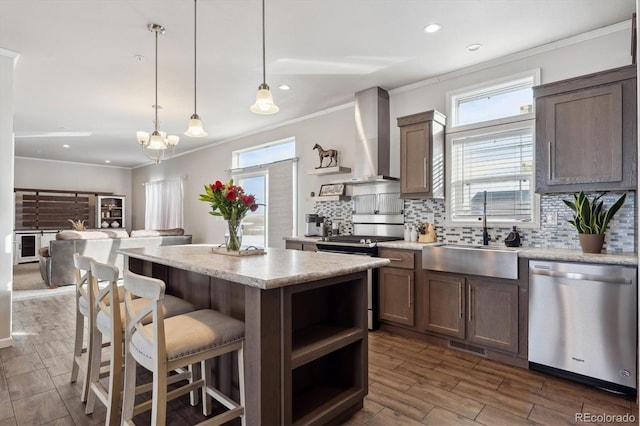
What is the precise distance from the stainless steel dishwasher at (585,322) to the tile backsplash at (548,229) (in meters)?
0.60

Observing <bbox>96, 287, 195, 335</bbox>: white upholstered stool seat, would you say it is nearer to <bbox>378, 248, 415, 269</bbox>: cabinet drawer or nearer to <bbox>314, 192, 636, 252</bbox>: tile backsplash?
<bbox>378, 248, 415, 269</bbox>: cabinet drawer

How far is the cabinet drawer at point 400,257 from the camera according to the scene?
343 cm

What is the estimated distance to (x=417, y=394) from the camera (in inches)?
93.7

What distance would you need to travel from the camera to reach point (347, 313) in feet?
7.13

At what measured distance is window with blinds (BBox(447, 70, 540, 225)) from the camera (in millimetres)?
3344

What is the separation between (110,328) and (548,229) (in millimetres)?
3506

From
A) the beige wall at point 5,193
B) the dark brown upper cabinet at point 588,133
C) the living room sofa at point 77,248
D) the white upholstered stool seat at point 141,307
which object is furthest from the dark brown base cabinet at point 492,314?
the living room sofa at point 77,248

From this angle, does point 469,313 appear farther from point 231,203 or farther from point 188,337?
point 188,337

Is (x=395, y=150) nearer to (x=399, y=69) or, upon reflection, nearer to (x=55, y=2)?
(x=399, y=69)

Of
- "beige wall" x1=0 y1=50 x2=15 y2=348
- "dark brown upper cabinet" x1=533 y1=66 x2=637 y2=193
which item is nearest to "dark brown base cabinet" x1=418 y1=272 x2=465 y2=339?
"dark brown upper cabinet" x1=533 y1=66 x2=637 y2=193

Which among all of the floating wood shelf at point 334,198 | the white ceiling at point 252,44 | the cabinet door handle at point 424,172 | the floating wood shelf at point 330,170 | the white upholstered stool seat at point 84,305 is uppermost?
the white ceiling at point 252,44

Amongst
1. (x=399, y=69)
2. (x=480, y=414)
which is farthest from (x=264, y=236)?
(x=480, y=414)

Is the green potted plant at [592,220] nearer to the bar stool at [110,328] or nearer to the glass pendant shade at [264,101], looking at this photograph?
the glass pendant shade at [264,101]

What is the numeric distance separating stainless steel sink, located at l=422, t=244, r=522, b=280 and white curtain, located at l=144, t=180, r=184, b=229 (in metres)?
6.69
